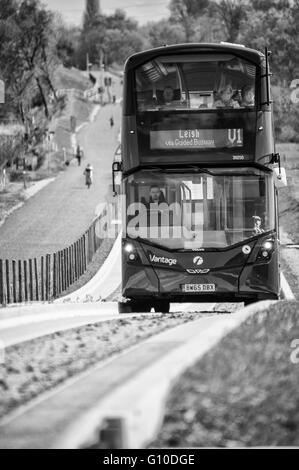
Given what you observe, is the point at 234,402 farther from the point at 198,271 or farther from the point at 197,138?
the point at 198,271

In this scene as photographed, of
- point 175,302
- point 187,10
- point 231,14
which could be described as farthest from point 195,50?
point 231,14

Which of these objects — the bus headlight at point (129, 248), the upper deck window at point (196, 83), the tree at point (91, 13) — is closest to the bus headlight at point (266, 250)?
the bus headlight at point (129, 248)

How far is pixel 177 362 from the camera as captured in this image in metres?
7.71

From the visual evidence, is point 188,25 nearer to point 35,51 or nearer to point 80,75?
point 35,51

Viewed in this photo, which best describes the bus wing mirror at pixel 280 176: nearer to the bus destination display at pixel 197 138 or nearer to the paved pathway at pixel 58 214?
the bus destination display at pixel 197 138

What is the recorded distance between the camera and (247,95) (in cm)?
1786

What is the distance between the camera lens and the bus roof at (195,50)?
1805 centimetres

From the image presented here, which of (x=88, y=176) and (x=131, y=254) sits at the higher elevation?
(x=88, y=176)

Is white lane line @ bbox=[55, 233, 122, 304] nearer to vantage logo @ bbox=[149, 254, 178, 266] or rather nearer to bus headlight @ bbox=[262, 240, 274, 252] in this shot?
vantage logo @ bbox=[149, 254, 178, 266]

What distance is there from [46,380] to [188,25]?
69.5m

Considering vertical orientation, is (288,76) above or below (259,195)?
above

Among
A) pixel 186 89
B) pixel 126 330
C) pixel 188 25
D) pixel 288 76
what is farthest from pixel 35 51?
pixel 126 330

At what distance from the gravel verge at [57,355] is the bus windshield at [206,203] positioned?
4.77 metres

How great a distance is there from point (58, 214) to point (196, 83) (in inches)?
1669
